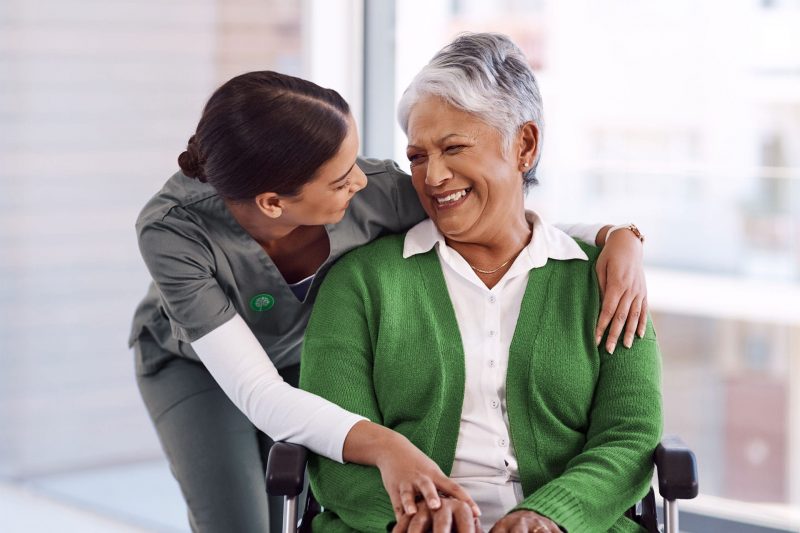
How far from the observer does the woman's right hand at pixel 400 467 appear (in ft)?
5.36

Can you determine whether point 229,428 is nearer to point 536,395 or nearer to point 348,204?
point 348,204

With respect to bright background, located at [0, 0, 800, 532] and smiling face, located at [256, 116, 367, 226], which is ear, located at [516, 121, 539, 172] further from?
bright background, located at [0, 0, 800, 532]

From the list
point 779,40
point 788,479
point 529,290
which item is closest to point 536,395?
point 529,290

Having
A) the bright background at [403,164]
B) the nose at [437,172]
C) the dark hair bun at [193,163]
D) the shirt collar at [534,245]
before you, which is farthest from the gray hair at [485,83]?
the bright background at [403,164]

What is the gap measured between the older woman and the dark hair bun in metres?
0.33

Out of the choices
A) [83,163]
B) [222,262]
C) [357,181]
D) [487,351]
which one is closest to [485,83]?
[357,181]

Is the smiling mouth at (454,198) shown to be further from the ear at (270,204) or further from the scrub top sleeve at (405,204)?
the ear at (270,204)

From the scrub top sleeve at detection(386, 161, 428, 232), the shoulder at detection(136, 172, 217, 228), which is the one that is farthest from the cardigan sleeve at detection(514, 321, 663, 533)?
the shoulder at detection(136, 172, 217, 228)

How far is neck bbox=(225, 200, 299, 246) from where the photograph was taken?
1.93 metres

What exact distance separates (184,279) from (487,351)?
0.59 metres

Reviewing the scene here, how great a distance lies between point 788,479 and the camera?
3480 millimetres

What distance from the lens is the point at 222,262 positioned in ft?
6.36

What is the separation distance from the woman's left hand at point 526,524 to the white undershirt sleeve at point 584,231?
0.65 meters

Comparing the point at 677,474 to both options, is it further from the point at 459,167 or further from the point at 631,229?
the point at 459,167
